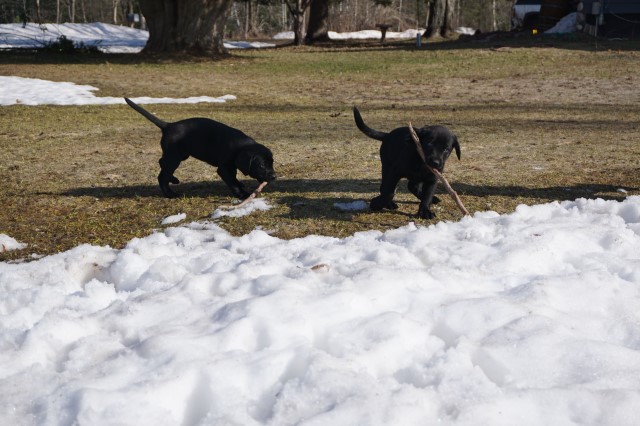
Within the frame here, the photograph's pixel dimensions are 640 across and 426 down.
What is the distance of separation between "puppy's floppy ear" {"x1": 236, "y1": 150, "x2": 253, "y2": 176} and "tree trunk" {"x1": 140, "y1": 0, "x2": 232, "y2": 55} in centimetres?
2029

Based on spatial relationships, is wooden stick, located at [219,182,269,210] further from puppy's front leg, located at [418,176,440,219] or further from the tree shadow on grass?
puppy's front leg, located at [418,176,440,219]

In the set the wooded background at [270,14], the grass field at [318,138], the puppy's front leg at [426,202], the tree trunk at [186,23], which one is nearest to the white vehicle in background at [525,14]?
the grass field at [318,138]

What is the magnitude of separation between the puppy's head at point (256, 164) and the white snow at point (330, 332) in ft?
4.59

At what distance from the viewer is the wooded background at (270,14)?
6612cm

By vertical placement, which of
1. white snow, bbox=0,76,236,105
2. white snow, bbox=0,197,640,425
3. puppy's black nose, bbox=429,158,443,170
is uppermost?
puppy's black nose, bbox=429,158,443,170

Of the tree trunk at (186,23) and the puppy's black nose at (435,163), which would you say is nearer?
the puppy's black nose at (435,163)

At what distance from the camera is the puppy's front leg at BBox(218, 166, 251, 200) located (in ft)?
22.1

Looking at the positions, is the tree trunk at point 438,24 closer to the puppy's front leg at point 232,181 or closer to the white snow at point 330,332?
the puppy's front leg at point 232,181

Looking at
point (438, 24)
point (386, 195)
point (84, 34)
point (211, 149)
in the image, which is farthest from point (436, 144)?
point (84, 34)

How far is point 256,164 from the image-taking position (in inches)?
259

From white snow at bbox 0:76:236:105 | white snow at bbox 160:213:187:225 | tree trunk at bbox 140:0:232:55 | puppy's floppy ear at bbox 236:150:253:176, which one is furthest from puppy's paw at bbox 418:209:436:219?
tree trunk at bbox 140:0:232:55

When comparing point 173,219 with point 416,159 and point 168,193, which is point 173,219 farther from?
point 416,159

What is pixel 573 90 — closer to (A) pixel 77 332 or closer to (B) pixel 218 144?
(B) pixel 218 144

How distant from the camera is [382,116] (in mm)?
13742
